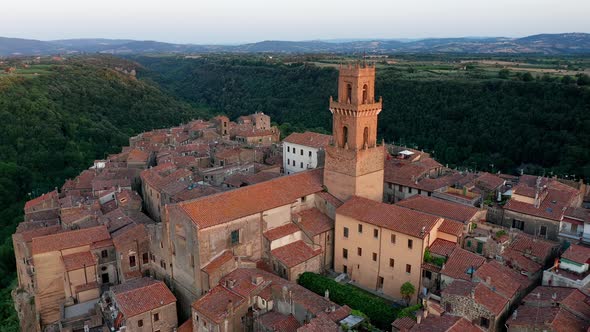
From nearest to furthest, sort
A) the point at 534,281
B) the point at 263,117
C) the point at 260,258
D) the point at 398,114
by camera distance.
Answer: the point at 534,281 < the point at 260,258 < the point at 263,117 < the point at 398,114

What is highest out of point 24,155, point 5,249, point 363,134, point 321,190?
point 363,134

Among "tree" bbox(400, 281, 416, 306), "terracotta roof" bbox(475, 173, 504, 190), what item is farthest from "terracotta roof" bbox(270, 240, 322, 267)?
"terracotta roof" bbox(475, 173, 504, 190)

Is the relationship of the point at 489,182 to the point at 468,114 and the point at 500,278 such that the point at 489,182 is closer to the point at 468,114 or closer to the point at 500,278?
the point at 500,278

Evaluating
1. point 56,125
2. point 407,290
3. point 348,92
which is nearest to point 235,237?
point 407,290

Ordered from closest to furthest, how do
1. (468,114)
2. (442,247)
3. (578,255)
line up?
(578,255) < (442,247) < (468,114)

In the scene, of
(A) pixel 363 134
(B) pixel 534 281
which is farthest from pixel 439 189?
(B) pixel 534 281

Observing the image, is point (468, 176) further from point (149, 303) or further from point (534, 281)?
point (149, 303)

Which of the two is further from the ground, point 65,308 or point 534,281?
point 534,281

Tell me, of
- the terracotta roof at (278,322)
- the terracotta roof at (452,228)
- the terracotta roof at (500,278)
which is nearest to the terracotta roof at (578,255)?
the terracotta roof at (500,278)
